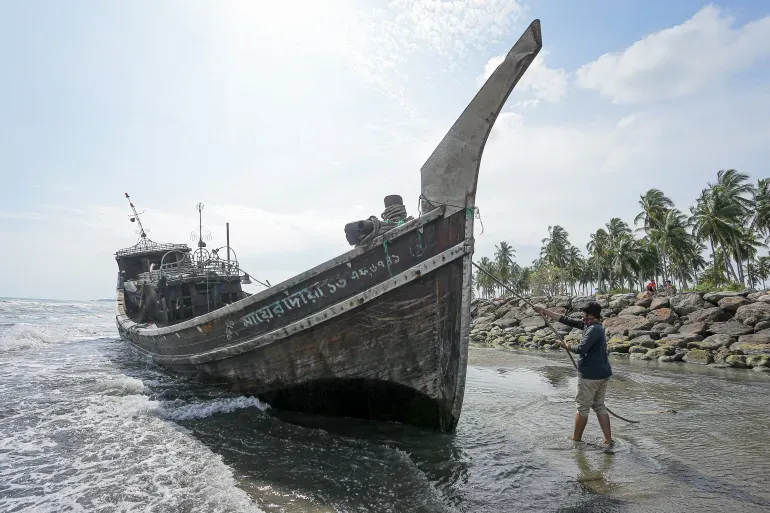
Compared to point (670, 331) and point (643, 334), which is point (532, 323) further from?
point (670, 331)

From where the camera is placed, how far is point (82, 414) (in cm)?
630

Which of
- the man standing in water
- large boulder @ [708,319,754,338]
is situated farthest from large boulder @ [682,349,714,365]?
the man standing in water

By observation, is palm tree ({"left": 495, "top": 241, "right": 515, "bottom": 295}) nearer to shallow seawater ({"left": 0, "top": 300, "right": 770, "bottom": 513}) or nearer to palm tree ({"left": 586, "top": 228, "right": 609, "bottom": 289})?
palm tree ({"left": 586, "top": 228, "right": 609, "bottom": 289})

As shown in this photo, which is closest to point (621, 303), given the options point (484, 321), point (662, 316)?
point (662, 316)

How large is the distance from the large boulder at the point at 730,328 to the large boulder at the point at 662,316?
1.79 m

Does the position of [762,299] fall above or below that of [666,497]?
above

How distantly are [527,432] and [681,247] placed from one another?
135 ft

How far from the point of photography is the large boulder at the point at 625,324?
17402 millimetres

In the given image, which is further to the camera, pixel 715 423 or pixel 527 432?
pixel 715 423

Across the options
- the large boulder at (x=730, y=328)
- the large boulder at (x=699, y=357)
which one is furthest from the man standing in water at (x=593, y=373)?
the large boulder at (x=730, y=328)

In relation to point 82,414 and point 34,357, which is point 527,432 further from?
point 34,357

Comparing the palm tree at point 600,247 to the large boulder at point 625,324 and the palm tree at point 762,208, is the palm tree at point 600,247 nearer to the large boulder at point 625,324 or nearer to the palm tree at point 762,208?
the palm tree at point 762,208

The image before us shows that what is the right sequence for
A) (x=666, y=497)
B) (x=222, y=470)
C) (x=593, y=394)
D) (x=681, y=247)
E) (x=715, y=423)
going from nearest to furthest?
1. (x=666, y=497)
2. (x=222, y=470)
3. (x=593, y=394)
4. (x=715, y=423)
5. (x=681, y=247)

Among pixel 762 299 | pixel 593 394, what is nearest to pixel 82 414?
pixel 593 394
